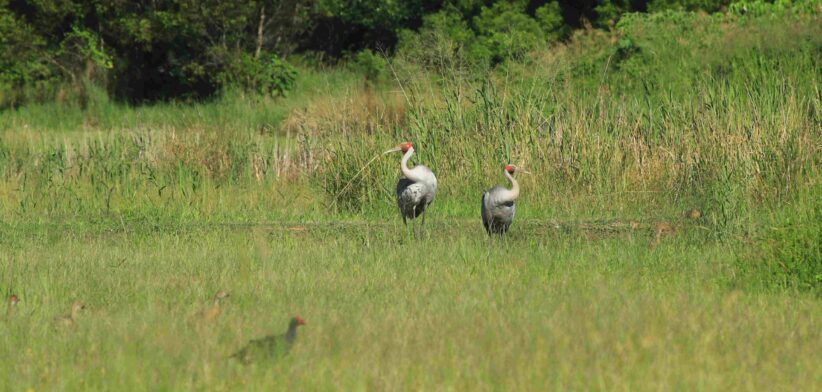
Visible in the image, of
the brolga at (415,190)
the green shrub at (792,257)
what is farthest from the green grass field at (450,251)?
the brolga at (415,190)

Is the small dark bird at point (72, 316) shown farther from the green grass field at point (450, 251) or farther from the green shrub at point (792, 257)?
the green shrub at point (792, 257)

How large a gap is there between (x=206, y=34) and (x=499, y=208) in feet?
62.6

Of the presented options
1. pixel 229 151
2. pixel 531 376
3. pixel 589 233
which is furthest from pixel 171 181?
pixel 531 376

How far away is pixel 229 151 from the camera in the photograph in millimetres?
16203

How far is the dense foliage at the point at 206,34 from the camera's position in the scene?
28172mm

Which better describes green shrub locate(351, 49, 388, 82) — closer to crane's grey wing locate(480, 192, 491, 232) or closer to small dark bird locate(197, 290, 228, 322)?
crane's grey wing locate(480, 192, 491, 232)

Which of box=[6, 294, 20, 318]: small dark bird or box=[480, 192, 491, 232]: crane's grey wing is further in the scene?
box=[480, 192, 491, 232]: crane's grey wing

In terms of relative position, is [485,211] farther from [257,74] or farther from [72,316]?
[257,74]

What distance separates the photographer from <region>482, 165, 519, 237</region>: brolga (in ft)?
37.1

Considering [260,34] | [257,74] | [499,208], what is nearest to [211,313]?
[499,208]

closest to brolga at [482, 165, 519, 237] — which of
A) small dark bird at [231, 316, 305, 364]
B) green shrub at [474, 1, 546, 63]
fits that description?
small dark bird at [231, 316, 305, 364]

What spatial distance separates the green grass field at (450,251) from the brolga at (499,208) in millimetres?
307

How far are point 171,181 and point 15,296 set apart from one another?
7.43 metres

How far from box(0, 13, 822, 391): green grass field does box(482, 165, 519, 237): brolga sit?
307mm
